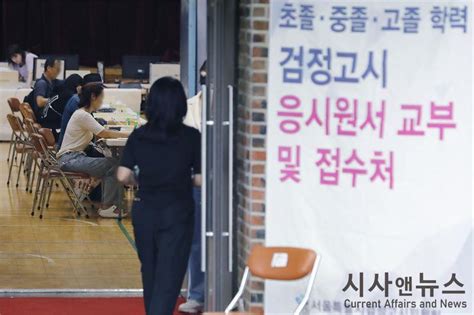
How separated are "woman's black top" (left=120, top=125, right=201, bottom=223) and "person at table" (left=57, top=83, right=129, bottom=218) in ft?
16.2

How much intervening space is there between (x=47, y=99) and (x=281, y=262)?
8.64 meters

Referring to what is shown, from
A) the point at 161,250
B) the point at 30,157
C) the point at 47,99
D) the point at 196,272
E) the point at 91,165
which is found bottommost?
the point at 30,157

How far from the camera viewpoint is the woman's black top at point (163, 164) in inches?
270

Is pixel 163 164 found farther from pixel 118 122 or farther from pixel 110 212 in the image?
pixel 118 122

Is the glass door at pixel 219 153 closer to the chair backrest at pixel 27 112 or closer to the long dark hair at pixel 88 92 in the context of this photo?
the long dark hair at pixel 88 92

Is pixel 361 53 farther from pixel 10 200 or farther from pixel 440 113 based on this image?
pixel 10 200

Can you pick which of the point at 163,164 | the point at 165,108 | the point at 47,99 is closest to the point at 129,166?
the point at 163,164

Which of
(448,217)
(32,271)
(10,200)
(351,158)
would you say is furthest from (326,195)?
(10,200)

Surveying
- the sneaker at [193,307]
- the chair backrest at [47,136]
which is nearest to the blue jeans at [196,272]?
the sneaker at [193,307]

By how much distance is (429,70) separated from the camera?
695cm

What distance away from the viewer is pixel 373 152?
697 centimetres

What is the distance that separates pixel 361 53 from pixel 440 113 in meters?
0.56

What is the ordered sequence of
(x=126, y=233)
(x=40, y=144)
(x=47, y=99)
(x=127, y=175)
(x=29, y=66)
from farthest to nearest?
(x=29, y=66), (x=47, y=99), (x=40, y=144), (x=126, y=233), (x=127, y=175)

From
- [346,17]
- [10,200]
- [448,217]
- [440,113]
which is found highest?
[346,17]
